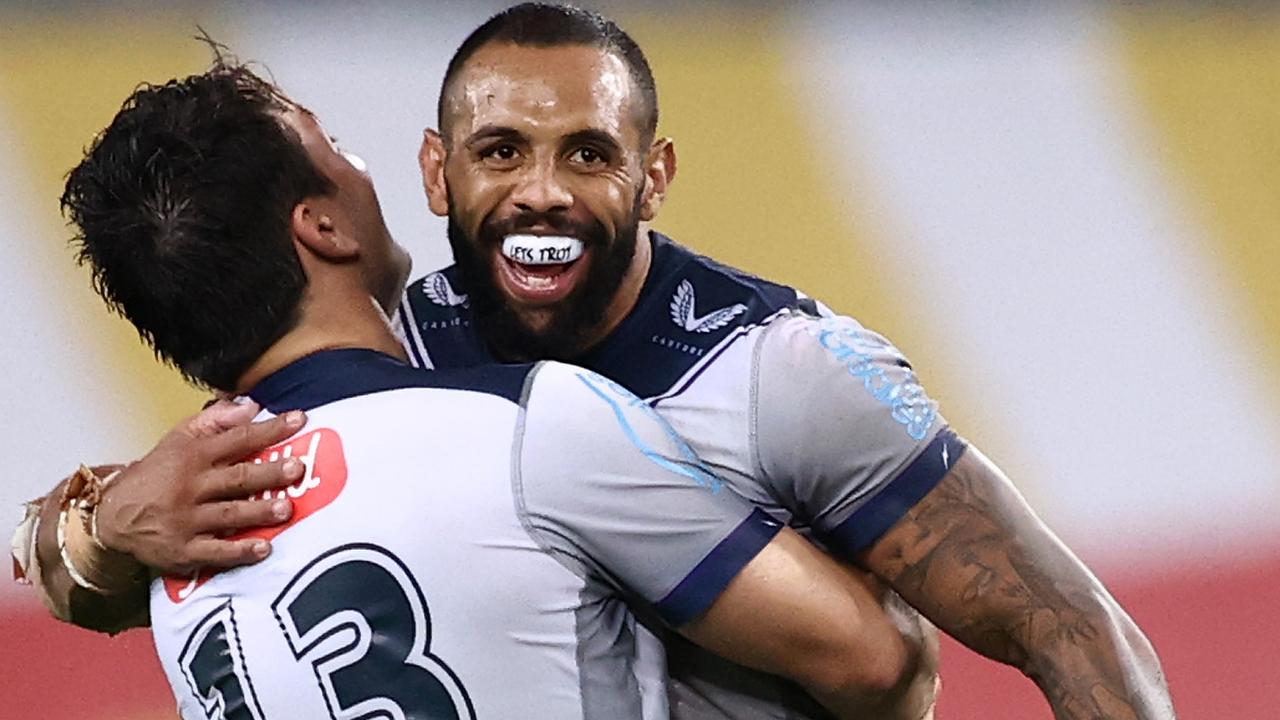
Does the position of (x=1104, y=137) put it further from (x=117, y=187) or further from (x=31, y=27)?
(x=117, y=187)

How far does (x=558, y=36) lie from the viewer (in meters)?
2.66

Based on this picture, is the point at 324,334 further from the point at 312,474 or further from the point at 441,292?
the point at 441,292

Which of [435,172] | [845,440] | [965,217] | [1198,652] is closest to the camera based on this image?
[845,440]

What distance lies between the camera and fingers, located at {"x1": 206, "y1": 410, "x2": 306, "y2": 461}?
225 cm

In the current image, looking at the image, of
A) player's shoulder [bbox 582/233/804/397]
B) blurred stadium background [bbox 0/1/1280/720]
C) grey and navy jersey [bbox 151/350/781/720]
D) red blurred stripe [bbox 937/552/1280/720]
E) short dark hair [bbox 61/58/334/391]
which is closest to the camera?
grey and navy jersey [bbox 151/350/781/720]

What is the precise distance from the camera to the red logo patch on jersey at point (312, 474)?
221cm

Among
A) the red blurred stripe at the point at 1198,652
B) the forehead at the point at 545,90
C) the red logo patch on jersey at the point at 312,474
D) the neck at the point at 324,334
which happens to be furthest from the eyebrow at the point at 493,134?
the red blurred stripe at the point at 1198,652

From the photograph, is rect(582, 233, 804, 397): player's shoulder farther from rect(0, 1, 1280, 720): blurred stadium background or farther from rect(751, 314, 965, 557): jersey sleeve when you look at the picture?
rect(0, 1, 1280, 720): blurred stadium background

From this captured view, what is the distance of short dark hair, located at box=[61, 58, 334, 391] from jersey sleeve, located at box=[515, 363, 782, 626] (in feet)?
1.17

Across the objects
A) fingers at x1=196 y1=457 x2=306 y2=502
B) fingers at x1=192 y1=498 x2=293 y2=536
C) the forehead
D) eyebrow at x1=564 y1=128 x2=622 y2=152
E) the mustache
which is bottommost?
fingers at x1=192 y1=498 x2=293 y2=536

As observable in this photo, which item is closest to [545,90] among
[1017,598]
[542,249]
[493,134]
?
[493,134]

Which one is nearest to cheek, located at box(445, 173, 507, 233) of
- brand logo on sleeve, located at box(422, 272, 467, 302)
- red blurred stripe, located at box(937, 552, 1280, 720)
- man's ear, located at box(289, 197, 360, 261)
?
brand logo on sleeve, located at box(422, 272, 467, 302)

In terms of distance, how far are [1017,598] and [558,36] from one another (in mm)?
918

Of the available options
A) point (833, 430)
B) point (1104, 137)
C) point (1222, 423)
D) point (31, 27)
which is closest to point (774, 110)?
point (1104, 137)
